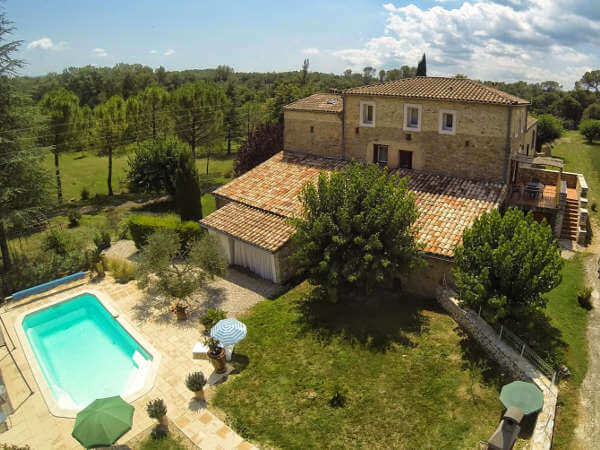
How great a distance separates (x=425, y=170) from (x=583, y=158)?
2910 centimetres

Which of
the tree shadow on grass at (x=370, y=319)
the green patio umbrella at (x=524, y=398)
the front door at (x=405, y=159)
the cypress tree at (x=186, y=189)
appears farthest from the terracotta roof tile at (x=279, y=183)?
the green patio umbrella at (x=524, y=398)

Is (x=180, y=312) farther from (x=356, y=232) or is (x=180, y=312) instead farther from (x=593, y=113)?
(x=593, y=113)

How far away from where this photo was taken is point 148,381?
50.4ft

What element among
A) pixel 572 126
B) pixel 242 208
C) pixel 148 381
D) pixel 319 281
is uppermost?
pixel 572 126

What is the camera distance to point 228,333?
1560 cm

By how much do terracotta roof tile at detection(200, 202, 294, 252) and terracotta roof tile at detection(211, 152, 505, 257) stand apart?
11cm

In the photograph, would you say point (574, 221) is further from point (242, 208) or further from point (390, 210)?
point (242, 208)

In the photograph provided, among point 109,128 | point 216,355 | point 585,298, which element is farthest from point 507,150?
point 109,128

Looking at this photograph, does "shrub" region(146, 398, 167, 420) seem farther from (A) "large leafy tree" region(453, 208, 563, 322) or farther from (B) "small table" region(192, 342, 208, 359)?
(A) "large leafy tree" region(453, 208, 563, 322)

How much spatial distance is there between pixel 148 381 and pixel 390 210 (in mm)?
11280

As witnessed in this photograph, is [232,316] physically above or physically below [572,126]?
below

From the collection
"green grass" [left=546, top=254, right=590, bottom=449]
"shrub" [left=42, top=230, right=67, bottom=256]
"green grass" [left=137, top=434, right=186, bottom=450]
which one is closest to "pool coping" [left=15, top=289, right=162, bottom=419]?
"green grass" [left=137, top=434, right=186, bottom=450]

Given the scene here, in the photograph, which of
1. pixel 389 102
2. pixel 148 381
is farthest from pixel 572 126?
pixel 148 381

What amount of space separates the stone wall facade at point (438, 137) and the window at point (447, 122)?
0.47 feet
